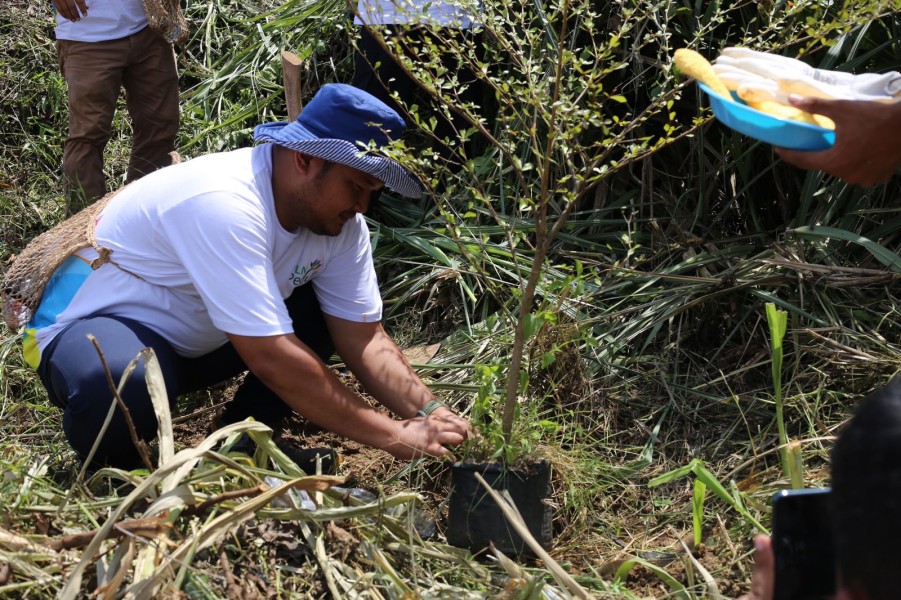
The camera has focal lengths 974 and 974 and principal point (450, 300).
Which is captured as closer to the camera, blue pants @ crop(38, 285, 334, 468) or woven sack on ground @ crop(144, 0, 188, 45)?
blue pants @ crop(38, 285, 334, 468)

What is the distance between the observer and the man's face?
7.91 ft

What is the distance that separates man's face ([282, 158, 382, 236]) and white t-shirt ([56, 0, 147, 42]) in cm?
200

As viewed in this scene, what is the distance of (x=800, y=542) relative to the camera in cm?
117

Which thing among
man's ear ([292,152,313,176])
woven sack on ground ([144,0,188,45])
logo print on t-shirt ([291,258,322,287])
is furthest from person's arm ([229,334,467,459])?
woven sack on ground ([144,0,188,45])

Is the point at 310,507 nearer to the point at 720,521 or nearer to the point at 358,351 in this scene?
the point at 358,351

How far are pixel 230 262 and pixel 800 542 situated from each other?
5.04 ft

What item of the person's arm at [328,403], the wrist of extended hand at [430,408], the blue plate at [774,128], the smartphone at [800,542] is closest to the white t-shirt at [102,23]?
the person's arm at [328,403]

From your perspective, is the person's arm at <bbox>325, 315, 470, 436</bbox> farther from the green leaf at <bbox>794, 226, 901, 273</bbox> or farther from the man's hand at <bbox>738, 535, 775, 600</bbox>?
the man's hand at <bbox>738, 535, 775, 600</bbox>

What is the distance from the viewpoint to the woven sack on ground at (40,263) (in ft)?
8.45

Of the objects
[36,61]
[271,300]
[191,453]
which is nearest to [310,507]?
[191,453]

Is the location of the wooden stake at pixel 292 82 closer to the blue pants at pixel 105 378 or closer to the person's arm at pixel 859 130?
the blue pants at pixel 105 378

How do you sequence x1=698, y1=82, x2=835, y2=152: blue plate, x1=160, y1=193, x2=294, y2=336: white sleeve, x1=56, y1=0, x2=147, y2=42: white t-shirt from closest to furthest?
x1=698, y1=82, x2=835, y2=152: blue plate
x1=160, y1=193, x2=294, y2=336: white sleeve
x1=56, y1=0, x2=147, y2=42: white t-shirt

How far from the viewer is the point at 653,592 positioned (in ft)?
7.30

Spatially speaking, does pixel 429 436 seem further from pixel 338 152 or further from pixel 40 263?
pixel 40 263
